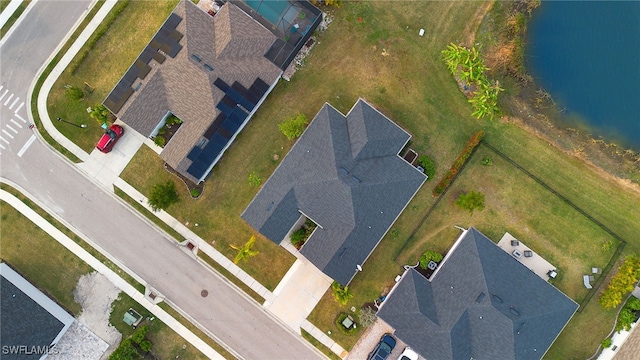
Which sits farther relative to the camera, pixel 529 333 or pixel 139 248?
pixel 139 248

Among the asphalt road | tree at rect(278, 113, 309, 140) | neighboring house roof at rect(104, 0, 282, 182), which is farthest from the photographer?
the asphalt road

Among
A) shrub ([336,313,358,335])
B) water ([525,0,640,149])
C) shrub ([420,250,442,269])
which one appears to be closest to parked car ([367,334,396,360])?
shrub ([336,313,358,335])

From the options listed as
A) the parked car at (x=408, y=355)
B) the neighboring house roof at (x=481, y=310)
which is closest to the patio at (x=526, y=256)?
the neighboring house roof at (x=481, y=310)

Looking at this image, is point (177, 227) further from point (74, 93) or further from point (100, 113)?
point (74, 93)

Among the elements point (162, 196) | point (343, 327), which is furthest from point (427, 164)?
point (162, 196)

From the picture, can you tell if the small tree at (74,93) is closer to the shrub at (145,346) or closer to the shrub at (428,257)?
the shrub at (145,346)

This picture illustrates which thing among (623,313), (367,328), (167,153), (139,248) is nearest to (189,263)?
(139,248)

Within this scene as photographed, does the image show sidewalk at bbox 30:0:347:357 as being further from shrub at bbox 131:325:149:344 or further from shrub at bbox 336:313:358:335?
shrub at bbox 131:325:149:344

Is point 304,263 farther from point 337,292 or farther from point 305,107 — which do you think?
point 305,107
